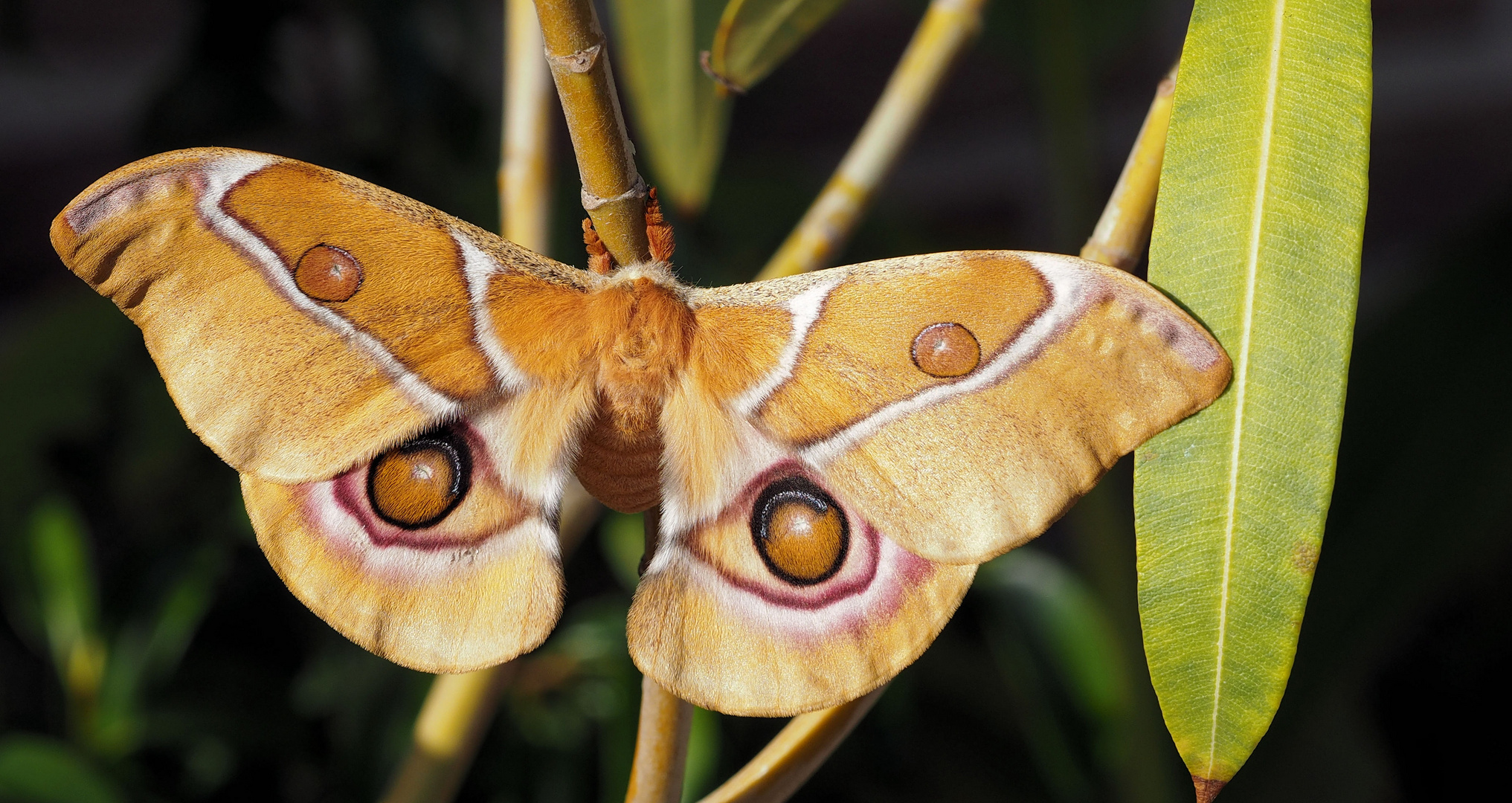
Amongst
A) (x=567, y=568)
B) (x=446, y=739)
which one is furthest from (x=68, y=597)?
(x=446, y=739)

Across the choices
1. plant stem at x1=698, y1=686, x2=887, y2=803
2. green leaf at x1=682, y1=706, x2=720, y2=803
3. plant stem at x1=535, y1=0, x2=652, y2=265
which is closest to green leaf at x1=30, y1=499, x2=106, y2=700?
green leaf at x1=682, y1=706, x2=720, y2=803

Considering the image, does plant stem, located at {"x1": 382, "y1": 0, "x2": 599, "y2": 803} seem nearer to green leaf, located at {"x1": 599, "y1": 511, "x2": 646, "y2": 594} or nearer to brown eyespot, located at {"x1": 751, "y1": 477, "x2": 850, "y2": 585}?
brown eyespot, located at {"x1": 751, "y1": 477, "x2": 850, "y2": 585}

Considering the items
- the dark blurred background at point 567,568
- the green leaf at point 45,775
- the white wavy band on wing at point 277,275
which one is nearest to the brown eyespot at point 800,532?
the white wavy band on wing at point 277,275

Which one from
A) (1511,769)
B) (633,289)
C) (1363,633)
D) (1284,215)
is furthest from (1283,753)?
(633,289)

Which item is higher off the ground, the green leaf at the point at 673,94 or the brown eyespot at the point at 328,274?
the brown eyespot at the point at 328,274

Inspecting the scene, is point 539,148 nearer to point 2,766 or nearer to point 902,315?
point 902,315

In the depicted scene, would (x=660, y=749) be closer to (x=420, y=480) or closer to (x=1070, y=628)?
(x=420, y=480)

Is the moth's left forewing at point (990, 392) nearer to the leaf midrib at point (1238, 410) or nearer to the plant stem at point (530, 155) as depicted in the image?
the leaf midrib at point (1238, 410)
